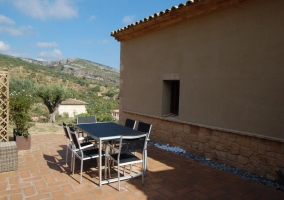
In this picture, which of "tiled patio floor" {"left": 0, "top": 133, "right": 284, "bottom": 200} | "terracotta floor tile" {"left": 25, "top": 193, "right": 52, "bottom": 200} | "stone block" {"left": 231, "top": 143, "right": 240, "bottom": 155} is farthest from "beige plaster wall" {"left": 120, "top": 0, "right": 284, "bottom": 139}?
"terracotta floor tile" {"left": 25, "top": 193, "right": 52, "bottom": 200}

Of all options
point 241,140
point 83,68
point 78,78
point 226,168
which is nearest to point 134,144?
point 226,168

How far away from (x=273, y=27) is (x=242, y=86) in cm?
125

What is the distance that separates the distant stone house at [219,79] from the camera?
400 centimetres

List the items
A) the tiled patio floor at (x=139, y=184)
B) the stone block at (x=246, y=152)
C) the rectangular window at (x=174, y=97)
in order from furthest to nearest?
the rectangular window at (x=174, y=97)
the stone block at (x=246, y=152)
the tiled patio floor at (x=139, y=184)

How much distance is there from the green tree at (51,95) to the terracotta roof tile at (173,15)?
7968mm

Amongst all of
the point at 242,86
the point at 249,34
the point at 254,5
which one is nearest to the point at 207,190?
the point at 242,86

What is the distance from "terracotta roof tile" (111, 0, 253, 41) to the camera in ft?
15.7

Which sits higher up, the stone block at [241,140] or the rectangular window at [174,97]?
the rectangular window at [174,97]

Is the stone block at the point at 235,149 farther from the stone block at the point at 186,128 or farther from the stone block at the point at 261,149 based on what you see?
the stone block at the point at 186,128

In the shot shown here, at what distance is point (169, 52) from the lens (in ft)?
20.6

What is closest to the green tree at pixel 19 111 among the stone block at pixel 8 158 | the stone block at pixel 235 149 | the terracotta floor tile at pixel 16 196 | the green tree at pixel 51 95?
the stone block at pixel 8 158

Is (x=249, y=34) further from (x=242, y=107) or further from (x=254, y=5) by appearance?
(x=242, y=107)

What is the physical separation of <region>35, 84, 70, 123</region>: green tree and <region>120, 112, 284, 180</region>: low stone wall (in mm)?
9631

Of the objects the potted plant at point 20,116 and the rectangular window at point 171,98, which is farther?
the rectangular window at point 171,98
